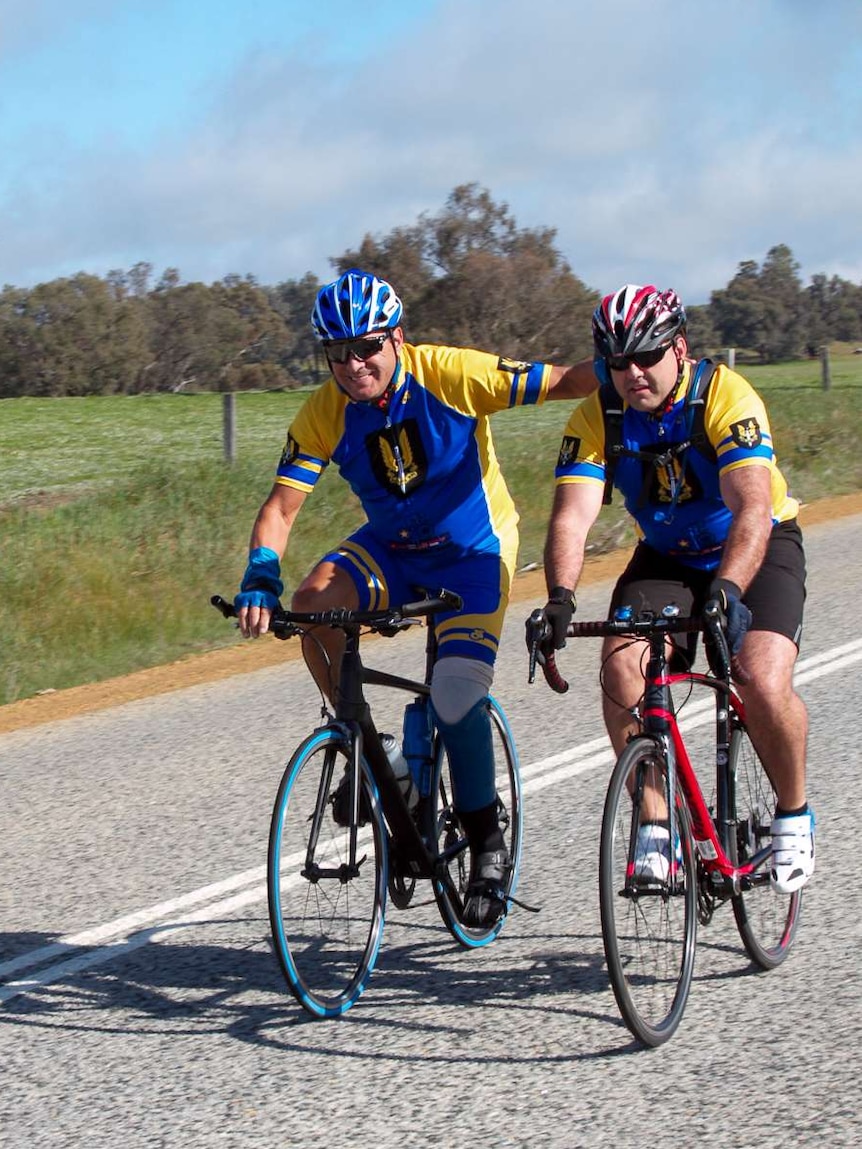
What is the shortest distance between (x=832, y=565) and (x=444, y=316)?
152 ft

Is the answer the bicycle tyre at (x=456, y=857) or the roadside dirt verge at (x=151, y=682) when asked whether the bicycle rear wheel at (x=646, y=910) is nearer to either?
the bicycle tyre at (x=456, y=857)

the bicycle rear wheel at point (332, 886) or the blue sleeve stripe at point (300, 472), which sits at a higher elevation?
Answer: the blue sleeve stripe at point (300, 472)

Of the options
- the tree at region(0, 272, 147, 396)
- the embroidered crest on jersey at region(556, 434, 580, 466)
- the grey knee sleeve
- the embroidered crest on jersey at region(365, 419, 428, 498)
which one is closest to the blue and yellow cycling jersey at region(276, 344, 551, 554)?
the embroidered crest on jersey at region(365, 419, 428, 498)

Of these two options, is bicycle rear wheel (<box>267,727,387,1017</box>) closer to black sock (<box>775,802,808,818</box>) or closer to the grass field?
black sock (<box>775,802,808,818</box>)

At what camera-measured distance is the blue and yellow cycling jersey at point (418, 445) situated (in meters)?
5.32

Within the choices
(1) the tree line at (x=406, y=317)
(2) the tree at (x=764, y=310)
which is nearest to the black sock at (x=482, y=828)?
(1) the tree line at (x=406, y=317)

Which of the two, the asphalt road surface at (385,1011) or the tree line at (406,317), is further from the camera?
the tree line at (406,317)

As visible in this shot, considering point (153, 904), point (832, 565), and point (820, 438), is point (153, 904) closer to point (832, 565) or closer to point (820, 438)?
point (832, 565)

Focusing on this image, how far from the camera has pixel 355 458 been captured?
211 inches

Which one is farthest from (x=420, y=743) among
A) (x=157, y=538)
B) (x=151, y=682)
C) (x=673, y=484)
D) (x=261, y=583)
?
(x=157, y=538)

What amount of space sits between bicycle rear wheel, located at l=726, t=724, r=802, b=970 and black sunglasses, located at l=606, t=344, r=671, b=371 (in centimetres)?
115

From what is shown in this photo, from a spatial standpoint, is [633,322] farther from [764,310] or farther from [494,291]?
[764,310]

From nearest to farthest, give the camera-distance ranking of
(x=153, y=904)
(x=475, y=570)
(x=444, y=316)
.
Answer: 1. (x=475, y=570)
2. (x=153, y=904)
3. (x=444, y=316)

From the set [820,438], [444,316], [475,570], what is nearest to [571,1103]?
[475,570]
